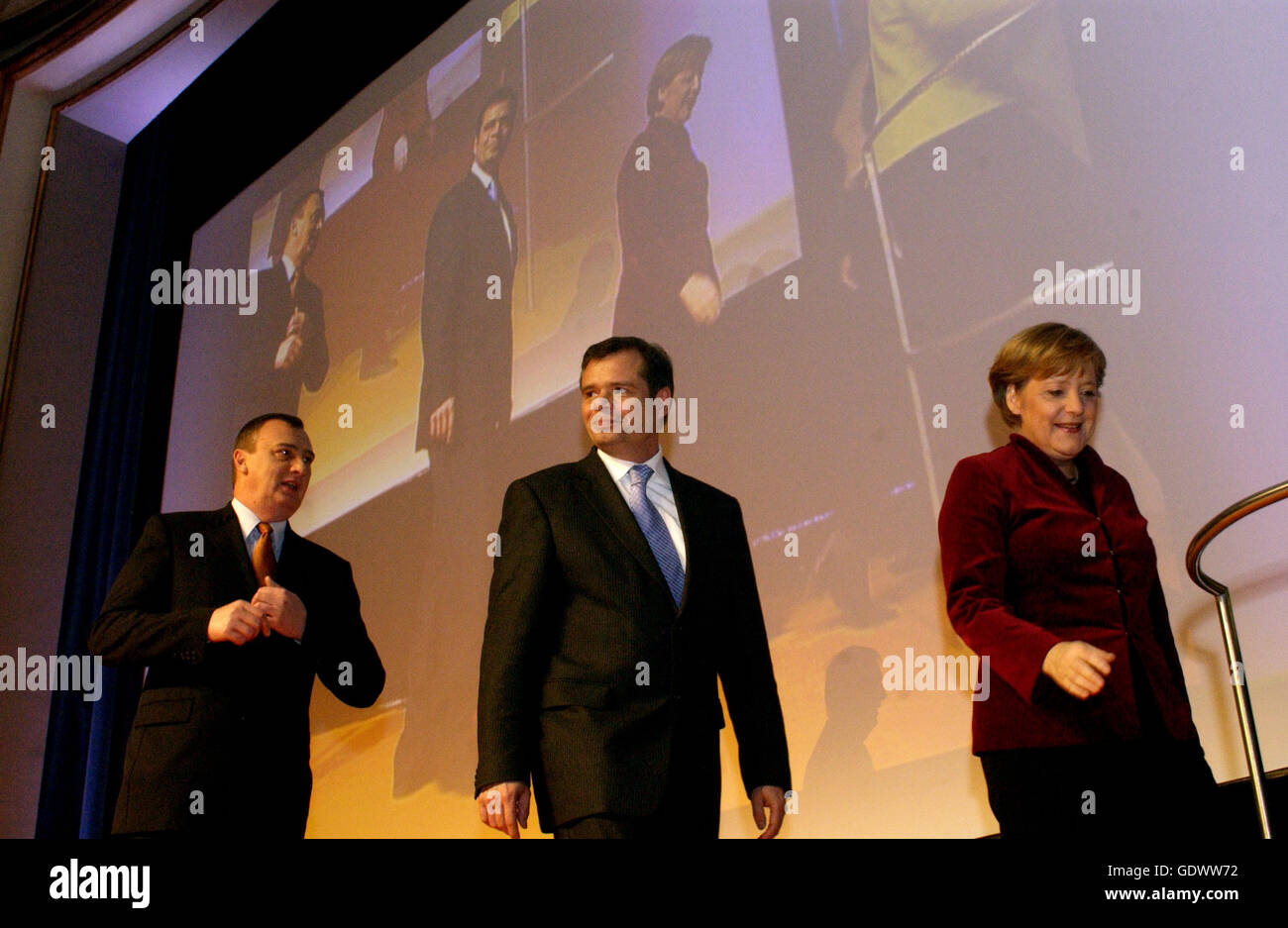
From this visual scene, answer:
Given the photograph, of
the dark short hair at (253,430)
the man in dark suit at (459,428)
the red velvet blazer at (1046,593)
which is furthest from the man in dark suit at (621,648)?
the man in dark suit at (459,428)

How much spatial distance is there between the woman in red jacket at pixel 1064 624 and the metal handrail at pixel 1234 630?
0.19m

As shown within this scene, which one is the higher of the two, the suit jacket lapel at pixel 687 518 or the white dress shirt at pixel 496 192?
the white dress shirt at pixel 496 192

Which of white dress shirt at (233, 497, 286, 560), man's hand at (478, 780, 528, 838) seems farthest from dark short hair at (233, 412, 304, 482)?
man's hand at (478, 780, 528, 838)

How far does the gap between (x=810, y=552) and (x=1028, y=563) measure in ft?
3.17

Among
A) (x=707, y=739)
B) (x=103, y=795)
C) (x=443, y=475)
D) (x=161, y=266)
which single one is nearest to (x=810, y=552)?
(x=707, y=739)

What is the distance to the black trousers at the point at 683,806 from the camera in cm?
209

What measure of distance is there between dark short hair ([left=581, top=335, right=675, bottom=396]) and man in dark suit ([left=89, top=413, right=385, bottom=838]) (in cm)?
85

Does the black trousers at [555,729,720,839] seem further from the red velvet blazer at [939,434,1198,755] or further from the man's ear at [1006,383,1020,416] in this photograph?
the man's ear at [1006,383,1020,416]

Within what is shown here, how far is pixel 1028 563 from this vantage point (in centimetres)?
230

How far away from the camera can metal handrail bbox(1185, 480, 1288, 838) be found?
234cm

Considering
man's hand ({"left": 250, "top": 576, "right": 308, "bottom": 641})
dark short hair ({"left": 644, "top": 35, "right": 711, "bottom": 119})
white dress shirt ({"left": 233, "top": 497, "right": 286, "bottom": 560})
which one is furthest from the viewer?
dark short hair ({"left": 644, "top": 35, "right": 711, "bottom": 119})

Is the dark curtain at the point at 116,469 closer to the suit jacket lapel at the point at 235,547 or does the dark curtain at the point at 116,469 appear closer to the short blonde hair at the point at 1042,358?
the suit jacket lapel at the point at 235,547

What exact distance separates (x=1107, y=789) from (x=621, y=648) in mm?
883
